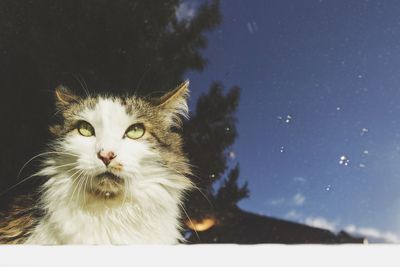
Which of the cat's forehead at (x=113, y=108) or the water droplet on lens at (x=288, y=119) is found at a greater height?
the water droplet on lens at (x=288, y=119)

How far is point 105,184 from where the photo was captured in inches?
35.5

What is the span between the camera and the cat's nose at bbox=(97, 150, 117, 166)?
0.88 meters

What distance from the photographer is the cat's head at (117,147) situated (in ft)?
2.96

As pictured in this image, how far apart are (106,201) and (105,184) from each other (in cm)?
5

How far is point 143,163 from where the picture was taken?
3.05 ft

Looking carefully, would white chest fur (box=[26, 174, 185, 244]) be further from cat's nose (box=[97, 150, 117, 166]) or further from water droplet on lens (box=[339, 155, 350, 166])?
water droplet on lens (box=[339, 155, 350, 166])

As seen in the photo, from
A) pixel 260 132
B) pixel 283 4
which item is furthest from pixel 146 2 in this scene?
pixel 260 132

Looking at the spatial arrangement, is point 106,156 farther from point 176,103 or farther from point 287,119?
point 287,119

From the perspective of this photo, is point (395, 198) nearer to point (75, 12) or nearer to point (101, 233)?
point (101, 233)

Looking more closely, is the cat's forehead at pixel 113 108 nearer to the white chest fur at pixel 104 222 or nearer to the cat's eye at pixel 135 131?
the cat's eye at pixel 135 131

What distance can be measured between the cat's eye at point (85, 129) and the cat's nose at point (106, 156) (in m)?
0.11
